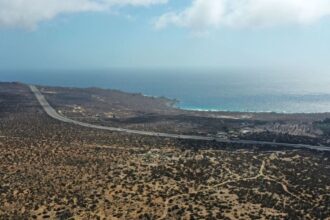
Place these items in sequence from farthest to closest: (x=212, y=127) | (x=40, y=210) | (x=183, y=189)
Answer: (x=212, y=127), (x=183, y=189), (x=40, y=210)

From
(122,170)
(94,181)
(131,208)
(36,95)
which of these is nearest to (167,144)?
(122,170)

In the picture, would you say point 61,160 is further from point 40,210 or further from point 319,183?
point 319,183

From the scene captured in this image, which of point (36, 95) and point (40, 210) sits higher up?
point (36, 95)

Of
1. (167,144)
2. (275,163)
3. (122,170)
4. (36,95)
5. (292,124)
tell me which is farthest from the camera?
(36,95)

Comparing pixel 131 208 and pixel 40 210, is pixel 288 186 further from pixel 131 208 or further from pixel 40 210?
pixel 40 210

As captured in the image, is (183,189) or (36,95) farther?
(36,95)

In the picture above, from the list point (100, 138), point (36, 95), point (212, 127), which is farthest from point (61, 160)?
point (36, 95)
